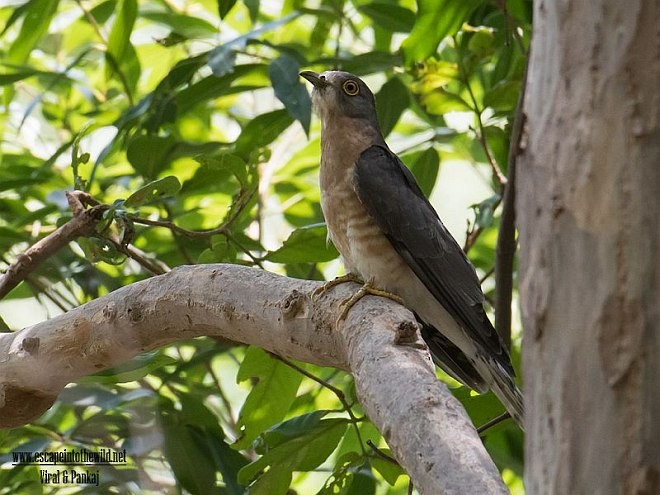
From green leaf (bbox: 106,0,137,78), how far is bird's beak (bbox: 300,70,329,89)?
2.68 ft

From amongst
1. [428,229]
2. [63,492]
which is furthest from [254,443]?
[428,229]

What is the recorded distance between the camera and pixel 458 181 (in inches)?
236

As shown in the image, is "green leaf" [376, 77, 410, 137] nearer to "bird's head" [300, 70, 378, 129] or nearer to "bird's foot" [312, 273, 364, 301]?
"bird's head" [300, 70, 378, 129]

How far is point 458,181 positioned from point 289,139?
1317mm

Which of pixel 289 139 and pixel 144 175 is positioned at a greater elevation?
pixel 289 139

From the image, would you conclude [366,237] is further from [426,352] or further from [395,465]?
[426,352]

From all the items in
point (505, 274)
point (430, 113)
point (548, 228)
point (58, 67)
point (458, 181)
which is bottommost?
point (548, 228)

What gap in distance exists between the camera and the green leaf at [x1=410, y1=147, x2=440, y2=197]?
3.81 metres

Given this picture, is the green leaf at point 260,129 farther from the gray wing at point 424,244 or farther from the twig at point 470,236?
the twig at point 470,236

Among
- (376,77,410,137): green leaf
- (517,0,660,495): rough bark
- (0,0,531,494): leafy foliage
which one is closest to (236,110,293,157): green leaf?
(0,0,531,494): leafy foliage

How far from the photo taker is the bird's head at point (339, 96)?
362 cm

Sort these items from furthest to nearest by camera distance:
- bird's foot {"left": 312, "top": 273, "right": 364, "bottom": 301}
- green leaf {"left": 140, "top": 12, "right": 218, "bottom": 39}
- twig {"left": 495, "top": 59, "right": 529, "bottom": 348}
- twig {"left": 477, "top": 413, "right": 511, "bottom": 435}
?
green leaf {"left": 140, "top": 12, "right": 218, "bottom": 39}, twig {"left": 495, "top": 59, "right": 529, "bottom": 348}, twig {"left": 477, "top": 413, "right": 511, "bottom": 435}, bird's foot {"left": 312, "top": 273, "right": 364, "bottom": 301}

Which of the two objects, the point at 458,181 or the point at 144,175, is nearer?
the point at 144,175

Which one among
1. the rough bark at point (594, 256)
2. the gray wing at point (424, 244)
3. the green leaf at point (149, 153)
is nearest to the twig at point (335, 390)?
the gray wing at point (424, 244)
